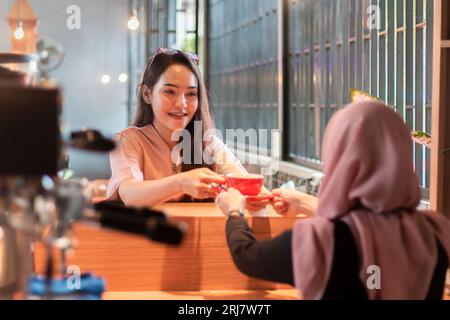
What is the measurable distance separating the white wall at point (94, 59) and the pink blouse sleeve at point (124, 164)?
8.43 metres

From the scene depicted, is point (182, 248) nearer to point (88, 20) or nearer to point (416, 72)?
point (416, 72)

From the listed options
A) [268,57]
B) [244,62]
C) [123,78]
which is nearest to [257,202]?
[268,57]

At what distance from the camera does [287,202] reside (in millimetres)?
2254

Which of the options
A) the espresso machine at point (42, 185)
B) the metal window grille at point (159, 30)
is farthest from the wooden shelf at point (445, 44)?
the metal window grille at point (159, 30)

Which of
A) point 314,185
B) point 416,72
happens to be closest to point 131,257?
point 416,72

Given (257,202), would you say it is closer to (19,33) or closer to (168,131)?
(168,131)

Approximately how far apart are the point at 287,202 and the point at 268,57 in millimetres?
4463

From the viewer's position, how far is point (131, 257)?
7.16ft

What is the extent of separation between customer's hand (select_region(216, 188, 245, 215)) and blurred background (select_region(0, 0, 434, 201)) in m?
0.58

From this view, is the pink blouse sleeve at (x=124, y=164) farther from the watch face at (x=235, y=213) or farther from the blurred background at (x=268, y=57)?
the watch face at (x=235, y=213)

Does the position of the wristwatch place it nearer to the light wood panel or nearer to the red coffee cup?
the red coffee cup

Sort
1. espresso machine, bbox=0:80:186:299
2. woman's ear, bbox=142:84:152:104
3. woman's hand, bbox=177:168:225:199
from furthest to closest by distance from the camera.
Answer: woman's ear, bbox=142:84:152:104 → woman's hand, bbox=177:168:225:199 → espresso machine, bbox=0:80:186:299

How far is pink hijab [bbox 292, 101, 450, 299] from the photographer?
164cm

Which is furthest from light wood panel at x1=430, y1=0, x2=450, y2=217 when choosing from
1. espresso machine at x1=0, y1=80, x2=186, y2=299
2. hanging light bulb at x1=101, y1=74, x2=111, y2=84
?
hanging light bulb at x1=101, y1=74, x2=111, y2=84
